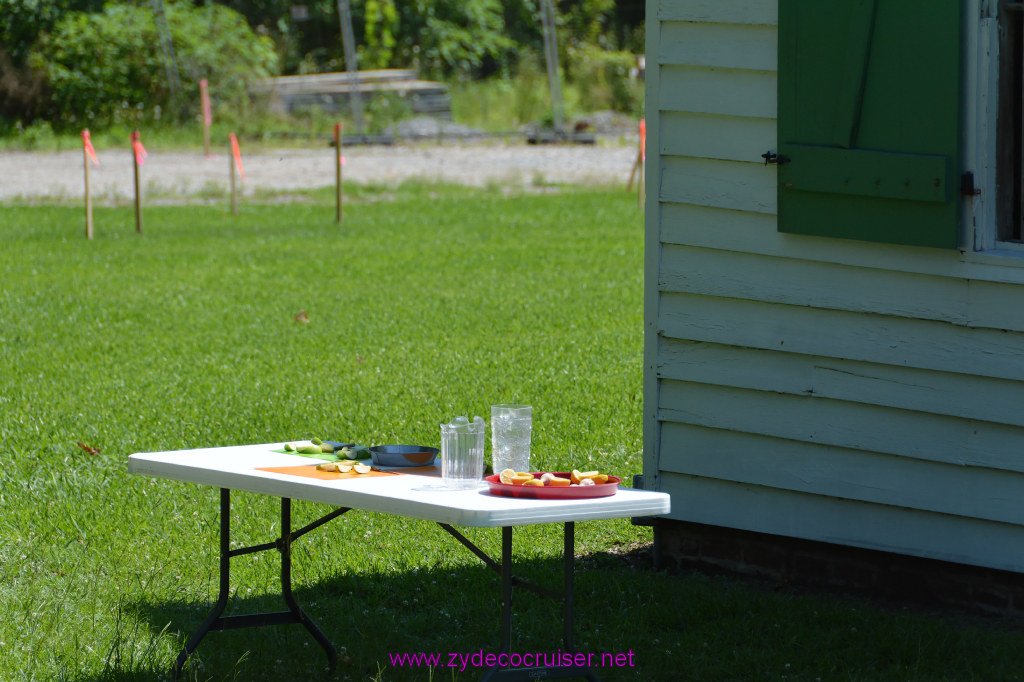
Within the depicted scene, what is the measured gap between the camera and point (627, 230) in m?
15.7

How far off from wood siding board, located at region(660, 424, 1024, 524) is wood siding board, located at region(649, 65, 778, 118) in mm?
1258

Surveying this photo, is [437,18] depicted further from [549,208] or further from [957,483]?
[957,483]

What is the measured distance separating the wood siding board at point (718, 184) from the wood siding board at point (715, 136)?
0.03 metres

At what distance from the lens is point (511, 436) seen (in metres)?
3.99

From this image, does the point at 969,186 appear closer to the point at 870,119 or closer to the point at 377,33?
the point at 870,119

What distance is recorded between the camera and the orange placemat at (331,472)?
4.07m

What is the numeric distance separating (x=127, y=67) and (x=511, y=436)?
2675 cm

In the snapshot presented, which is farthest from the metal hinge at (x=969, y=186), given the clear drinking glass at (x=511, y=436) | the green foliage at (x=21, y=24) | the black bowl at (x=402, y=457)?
the green foliage at (x=21, y=24)

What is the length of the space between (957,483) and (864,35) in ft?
5.34

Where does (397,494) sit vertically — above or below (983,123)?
below

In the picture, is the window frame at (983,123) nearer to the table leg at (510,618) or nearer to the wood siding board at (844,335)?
the wood siding board at (844,335)

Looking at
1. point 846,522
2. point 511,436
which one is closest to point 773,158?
point 846,522

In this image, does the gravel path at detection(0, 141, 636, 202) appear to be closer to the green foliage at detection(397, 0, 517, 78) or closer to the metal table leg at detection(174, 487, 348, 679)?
the green foliage at detection(397, 0, 517, 78)

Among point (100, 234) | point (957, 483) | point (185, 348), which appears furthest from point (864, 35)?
point (100, 234)
